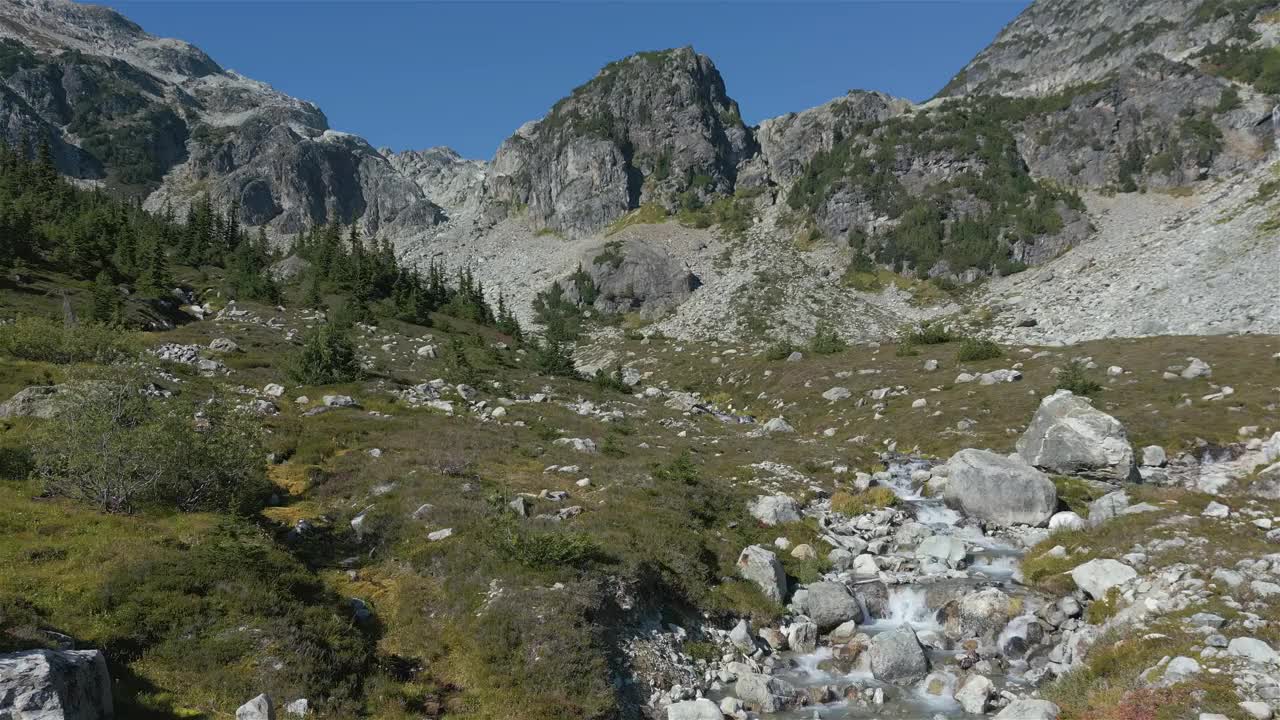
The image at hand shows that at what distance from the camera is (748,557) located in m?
20.3

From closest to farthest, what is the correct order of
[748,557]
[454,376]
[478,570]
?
[478,570] < [748,557] < [454,376]

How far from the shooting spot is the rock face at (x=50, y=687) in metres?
8.66

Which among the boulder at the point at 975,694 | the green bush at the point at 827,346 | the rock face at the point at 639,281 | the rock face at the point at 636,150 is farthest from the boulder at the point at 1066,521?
the rock face at the point at 636,150

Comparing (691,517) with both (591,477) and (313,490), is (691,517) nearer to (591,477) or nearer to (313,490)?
(591,477)

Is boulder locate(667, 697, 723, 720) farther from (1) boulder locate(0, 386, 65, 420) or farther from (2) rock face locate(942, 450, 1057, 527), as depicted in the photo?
(1) boulder locate(0, 386, 65, 420)

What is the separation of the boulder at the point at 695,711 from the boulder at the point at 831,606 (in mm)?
5542

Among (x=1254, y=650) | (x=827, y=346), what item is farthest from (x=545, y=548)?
(x=827, y=346)

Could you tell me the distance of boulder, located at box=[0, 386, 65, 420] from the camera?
77.5 feet

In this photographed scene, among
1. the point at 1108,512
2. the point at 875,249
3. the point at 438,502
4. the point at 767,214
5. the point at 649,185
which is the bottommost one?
the point at 1108,512

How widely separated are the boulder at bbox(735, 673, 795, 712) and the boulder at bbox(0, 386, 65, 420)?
83.0 feet

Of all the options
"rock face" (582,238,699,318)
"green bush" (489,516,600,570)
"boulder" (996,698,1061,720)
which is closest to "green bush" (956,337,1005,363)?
"boulder" (996,698,1061,720)

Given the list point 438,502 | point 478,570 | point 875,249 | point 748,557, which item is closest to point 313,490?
point 438,502

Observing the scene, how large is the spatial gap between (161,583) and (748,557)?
15.4m

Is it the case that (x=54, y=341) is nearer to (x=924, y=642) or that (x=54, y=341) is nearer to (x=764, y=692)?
(x=764, y=692)
